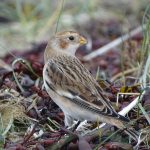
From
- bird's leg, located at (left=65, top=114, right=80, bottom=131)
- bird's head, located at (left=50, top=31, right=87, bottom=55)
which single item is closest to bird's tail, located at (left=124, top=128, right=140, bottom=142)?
bird's leg, located at (left=65, top=114, right=80, bottom=131)

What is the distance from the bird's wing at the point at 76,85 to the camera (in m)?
5.38

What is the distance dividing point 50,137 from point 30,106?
636mm

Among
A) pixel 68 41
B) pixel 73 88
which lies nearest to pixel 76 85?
pixel 73 88

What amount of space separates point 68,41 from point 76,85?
0.80 m

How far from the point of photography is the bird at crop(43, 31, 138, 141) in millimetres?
5344

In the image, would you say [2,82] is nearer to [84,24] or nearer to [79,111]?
[79,111]

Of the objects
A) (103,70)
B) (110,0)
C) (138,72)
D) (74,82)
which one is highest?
(74,82)

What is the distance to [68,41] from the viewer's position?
6.39 m

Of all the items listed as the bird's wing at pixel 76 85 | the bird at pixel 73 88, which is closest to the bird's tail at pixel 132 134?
the bird at pixel 73 88

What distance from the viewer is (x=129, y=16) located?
12.6m

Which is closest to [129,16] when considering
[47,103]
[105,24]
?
[105,24]

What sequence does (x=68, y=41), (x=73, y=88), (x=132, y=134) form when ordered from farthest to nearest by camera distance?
(x=68, y=41), (x=73, y=88), (x=132, y=134)

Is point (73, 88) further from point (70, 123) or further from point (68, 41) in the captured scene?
A: point (68, 41)

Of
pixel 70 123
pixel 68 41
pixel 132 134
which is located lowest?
pixel 70 123
